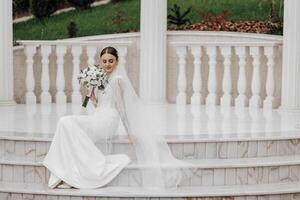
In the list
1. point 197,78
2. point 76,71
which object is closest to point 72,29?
point 76,71

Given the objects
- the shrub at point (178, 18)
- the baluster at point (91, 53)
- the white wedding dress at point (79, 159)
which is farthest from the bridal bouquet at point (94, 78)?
the shrub at point (178, 18)

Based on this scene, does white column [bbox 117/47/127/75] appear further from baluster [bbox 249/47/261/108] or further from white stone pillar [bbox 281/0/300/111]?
white stone pillar [bbox 281/0/300/111]

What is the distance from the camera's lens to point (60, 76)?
44.3ft

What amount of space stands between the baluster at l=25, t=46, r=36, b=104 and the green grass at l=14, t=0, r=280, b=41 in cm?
130

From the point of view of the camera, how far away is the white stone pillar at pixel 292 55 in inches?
482

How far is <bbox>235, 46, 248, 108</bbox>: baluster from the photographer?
13070 mm

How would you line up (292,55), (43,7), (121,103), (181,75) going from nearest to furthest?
(121,103), (292,55), (181,75), (43,7)

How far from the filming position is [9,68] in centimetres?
1285

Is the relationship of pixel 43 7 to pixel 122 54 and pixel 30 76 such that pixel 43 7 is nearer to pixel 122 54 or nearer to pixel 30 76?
pixel 30 76

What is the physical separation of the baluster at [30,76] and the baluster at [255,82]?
11.0 ft

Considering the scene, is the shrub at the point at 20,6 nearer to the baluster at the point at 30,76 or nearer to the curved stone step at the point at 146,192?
the baluster at the point at 30,76

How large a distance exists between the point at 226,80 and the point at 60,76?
256 centimetres

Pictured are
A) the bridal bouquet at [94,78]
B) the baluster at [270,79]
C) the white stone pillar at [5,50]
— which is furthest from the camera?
the baluster at [270,79]

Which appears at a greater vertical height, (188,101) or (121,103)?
(121,103)
